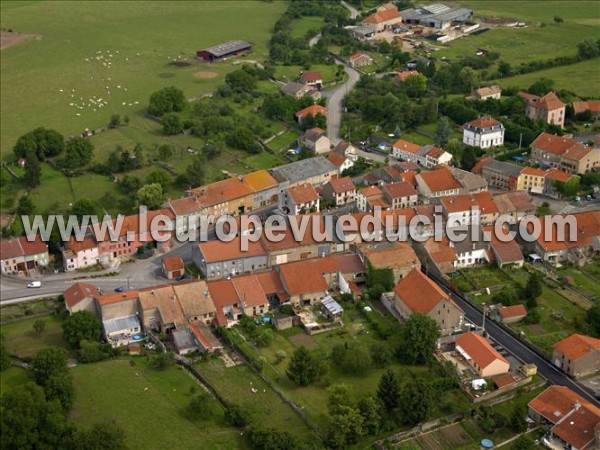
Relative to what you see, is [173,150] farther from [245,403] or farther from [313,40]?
[313,40]

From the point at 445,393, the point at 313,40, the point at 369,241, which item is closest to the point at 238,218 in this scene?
the point at 369,241

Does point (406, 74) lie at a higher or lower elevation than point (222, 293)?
lower

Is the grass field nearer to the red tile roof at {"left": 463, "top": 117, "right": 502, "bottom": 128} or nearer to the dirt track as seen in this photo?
the dirt track

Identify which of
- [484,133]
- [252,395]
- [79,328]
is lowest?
[252,395]

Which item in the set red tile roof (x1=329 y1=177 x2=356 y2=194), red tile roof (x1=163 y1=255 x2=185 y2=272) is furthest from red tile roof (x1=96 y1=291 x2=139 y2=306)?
red tile roof (x1=329 y1=177 x2=356 y2=194)

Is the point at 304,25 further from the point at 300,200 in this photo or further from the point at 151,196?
the point at 151,196

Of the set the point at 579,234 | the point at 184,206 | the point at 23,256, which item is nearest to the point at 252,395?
the point at 23,256
